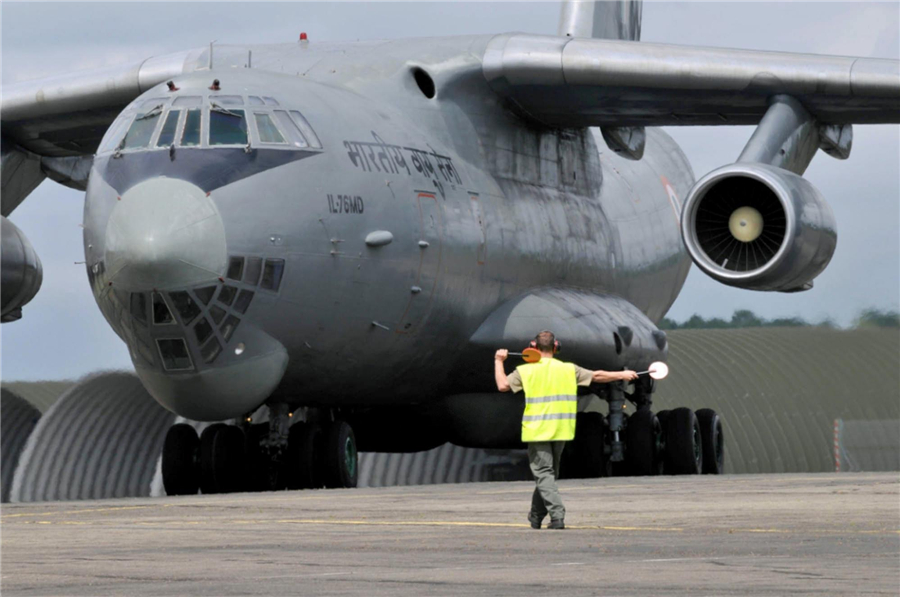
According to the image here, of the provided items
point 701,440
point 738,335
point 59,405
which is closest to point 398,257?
point 701,440

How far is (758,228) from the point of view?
15711mm

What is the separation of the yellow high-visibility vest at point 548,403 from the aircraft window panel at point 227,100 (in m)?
5.51

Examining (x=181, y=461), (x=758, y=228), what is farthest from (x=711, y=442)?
(x=181, y=461)

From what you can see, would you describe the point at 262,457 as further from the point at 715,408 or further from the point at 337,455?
the point at 715,408

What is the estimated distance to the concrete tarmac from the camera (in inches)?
245

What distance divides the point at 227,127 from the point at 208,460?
136 inches

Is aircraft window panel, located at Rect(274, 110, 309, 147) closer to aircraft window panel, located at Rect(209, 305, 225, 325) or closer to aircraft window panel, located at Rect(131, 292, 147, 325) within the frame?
aircraft window panel, located at Rect(209, 305, 225, 325)

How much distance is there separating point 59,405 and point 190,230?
336 inches

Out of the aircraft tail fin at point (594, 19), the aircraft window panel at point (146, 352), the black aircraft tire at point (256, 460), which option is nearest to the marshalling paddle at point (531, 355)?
the aircraft window panel at point (146, 352)

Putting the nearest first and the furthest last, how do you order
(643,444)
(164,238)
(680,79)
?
(164,238) → (680,79) → (643,444)

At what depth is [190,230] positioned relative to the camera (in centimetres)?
1332

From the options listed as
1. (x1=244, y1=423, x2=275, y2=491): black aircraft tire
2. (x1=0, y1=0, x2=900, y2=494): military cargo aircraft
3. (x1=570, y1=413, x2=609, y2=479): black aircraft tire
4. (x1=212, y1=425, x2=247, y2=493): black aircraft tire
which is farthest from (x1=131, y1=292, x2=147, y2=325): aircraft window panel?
(x1=570, y1=413, x2=609, y2=479): black aircraft tire

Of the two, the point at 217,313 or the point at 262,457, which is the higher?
the point at 217,313

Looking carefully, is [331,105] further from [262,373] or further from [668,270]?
[668,270]
